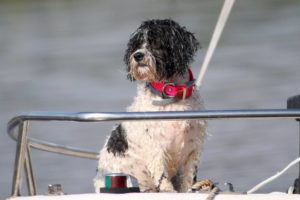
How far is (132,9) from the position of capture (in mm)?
23297

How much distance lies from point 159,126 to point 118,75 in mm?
9945

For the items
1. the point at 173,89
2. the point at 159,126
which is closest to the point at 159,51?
the point at 173,89

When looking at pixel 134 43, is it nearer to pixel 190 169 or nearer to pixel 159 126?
pixel 159 126

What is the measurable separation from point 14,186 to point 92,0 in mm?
19993

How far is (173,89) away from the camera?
A: 23.8 ft

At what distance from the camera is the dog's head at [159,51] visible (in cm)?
735

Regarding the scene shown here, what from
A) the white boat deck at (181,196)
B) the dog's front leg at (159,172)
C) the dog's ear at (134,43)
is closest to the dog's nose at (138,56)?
the dog's ear at (134,43)

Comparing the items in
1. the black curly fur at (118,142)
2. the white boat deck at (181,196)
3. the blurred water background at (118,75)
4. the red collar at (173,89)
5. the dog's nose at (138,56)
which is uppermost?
the blurred water background at (118,75)

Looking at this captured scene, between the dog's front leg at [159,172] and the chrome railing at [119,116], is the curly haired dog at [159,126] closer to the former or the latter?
the dog's front leg at [159,172]

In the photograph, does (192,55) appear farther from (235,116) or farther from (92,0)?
(92,0)

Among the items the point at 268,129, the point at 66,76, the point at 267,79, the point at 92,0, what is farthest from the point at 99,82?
the point at 92,0

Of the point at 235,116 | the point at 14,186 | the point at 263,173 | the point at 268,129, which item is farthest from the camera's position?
the point at 268,129

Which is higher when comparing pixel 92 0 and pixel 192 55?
pixel 92 0

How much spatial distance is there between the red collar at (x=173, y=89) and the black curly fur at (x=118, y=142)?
0.30m
